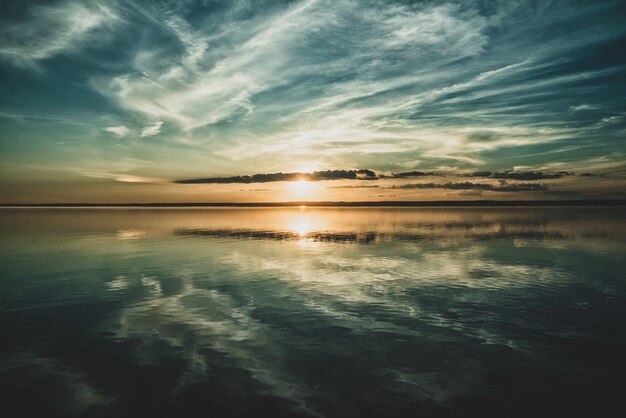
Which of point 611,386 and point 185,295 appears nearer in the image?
point 611,386

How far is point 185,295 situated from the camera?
2141cm

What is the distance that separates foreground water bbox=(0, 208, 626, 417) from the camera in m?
9.88

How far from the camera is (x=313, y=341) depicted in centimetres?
1414

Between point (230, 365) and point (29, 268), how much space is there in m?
25.9

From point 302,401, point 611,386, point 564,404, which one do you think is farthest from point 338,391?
point 611,386

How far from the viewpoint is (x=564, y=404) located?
9.66 m

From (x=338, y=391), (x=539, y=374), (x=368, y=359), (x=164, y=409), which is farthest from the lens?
(x=368, y=359)

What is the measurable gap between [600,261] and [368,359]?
1166 inches

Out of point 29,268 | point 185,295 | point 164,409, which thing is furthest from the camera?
point 29,268

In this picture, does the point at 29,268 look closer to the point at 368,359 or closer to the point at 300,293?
the point at 300,293

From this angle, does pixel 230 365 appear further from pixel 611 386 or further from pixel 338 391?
pixel 611 386

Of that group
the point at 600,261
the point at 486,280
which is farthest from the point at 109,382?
the point at 600,261

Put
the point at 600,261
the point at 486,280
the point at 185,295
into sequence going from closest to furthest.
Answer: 1. the point at 185,295
2. the point at 486,280
3. the point at 600,261

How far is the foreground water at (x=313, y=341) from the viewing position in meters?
9.88
